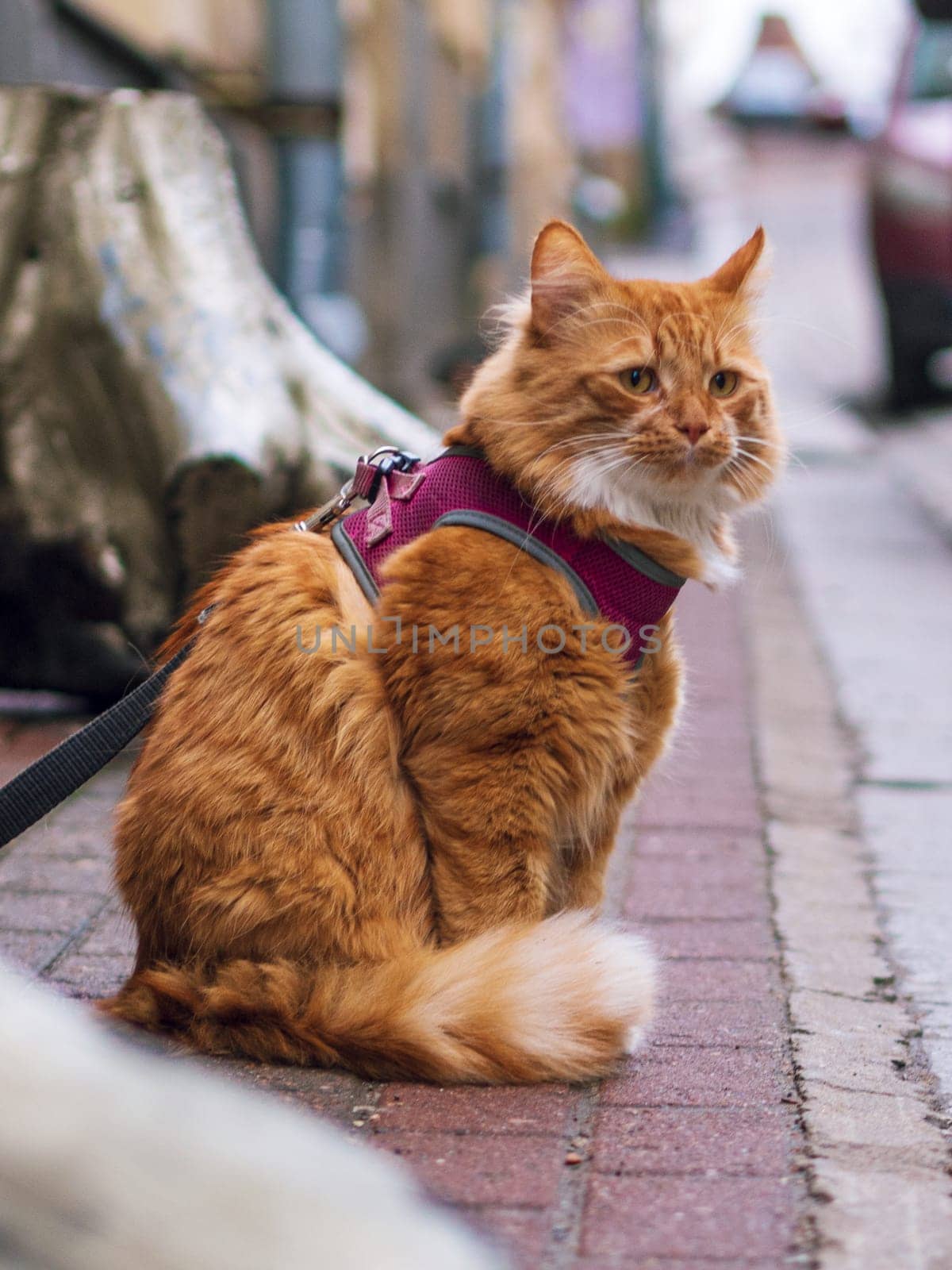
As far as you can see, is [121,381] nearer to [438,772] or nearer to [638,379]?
[638,379]

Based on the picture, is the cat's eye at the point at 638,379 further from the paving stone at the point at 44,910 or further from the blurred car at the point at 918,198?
the blurred car at the point at 918,198

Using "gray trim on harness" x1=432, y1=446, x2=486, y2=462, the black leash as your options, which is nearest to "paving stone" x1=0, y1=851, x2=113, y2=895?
the black leash

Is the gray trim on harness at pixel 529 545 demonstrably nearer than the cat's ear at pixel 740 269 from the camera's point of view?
Yes

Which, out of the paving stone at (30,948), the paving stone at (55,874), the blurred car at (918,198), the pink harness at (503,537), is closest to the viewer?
the pink harness at (503,537)

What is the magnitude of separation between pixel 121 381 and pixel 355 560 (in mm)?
1663

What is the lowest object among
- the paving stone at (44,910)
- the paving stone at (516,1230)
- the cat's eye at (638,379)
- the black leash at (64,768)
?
the paving stone at (44,910)

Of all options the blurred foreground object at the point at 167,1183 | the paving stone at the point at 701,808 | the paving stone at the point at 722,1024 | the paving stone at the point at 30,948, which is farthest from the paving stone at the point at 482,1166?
the paving stone at the point at 701,808

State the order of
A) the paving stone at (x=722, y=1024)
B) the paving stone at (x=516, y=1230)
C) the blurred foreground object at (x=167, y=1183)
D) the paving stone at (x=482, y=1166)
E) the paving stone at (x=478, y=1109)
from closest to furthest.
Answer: the blurred foreground object at (x=167, y=1183) < the paving stone at (x=516, y=1230) < the paving stone at (x=482, y=1166) < the paving stone at (x=478, y=1109) < the paving stone at (x=722, y=1024)

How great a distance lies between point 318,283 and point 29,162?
611 centimetres

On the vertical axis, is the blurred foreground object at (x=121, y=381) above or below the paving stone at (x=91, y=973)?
above

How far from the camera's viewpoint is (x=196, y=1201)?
1.18 meters

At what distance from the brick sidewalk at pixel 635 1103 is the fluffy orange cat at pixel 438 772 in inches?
3.2

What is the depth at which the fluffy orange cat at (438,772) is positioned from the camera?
210 centimetres

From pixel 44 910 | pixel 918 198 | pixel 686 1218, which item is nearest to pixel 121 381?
pixel 44 910
